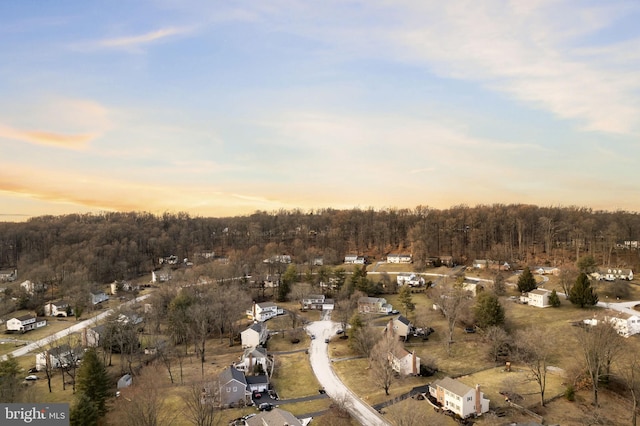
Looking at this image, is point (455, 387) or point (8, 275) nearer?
point (455, 387)

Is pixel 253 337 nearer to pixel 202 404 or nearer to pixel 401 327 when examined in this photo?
pixel 401 327

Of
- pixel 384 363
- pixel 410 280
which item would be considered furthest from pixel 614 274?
pixel 384 363

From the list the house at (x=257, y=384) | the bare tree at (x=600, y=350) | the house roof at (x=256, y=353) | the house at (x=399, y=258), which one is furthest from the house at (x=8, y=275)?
the bare tree at (x=600, y=350)

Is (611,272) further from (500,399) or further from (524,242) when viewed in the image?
(500,399)

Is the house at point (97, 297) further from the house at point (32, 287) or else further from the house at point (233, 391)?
the house at point (233, 391)

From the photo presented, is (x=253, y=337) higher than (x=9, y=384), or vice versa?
(x=9, y=384)

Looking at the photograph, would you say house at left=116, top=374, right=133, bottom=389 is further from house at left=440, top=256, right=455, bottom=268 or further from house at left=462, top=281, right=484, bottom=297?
house at left=440, top=256, right=455, bottom=268
